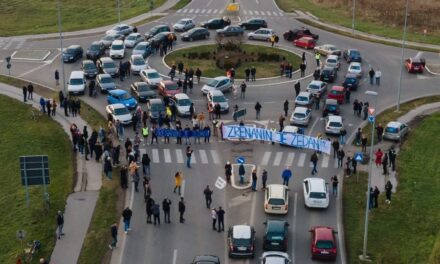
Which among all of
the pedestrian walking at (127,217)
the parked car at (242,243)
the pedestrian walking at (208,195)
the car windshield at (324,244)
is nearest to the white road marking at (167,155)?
the pedestrian walking at (208,195)

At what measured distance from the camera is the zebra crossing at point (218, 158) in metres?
48.4

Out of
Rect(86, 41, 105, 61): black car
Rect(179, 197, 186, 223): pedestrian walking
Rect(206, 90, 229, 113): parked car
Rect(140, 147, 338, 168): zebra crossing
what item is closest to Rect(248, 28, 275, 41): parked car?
Rect(86, 41, 105, 61): black car

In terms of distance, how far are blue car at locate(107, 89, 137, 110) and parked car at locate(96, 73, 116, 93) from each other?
3.25m

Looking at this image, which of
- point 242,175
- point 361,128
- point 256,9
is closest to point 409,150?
point 361,128

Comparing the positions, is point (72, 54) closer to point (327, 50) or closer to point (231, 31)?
point (231, 31)

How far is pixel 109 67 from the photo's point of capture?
67.8 meters

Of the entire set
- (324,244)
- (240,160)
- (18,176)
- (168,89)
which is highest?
(168,89)

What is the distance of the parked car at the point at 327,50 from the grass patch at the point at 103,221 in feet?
120

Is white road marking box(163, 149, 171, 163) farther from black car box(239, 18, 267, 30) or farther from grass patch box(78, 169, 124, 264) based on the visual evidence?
black car box(239, 18, 267, 30)

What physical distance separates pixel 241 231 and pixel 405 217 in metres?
10.5

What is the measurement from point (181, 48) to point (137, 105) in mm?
21821

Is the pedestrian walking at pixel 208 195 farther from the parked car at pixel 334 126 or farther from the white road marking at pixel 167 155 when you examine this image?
the parked car at pixel 334 126

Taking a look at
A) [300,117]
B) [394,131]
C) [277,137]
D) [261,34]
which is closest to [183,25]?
[261,34]

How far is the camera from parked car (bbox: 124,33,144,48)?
7825 cm
